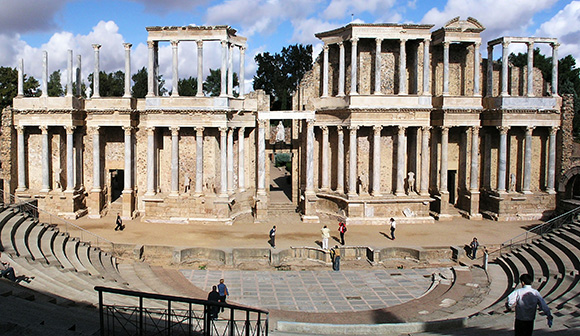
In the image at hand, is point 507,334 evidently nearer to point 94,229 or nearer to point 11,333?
point 11,333

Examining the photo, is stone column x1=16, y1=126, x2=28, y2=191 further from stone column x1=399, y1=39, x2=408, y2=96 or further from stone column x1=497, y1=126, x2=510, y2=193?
stone column x1=497, y1=126, x2=510, y2=193

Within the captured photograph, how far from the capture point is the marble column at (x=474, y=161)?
111 ft

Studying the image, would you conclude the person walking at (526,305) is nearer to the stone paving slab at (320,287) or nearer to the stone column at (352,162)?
the stone paving slab at (320,287)

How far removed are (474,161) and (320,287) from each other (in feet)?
59.5

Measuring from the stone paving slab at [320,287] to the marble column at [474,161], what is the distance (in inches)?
494

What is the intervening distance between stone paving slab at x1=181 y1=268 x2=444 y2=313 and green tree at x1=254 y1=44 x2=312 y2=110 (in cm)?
5304

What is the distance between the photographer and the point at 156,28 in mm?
32031

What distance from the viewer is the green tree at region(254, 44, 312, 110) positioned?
73625 millimetres

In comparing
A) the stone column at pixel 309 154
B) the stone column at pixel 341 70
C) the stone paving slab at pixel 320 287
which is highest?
the stone column at pixel 341 70

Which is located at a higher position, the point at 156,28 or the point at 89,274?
the point at 156,28

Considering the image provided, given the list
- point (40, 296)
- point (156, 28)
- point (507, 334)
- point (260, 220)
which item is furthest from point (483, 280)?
point (156, 28)

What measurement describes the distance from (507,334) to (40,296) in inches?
470

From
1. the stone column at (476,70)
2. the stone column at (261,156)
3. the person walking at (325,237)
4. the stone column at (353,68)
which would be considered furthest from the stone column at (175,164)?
the stone column at (476,70)

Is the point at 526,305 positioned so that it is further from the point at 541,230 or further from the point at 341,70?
the point at 341,70
